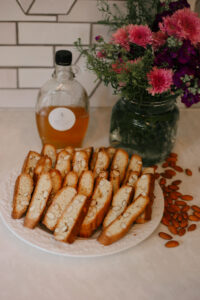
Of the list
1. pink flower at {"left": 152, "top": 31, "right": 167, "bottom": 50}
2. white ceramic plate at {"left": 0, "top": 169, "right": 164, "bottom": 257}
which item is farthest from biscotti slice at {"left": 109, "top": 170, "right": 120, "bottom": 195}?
pink flower at {"left": 152, "top": 31, "right": 167, "bottom": 50}

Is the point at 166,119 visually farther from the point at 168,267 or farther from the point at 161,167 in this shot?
the point at 168,267

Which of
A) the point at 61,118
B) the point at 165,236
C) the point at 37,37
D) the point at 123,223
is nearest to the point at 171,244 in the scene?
the point at 165,236

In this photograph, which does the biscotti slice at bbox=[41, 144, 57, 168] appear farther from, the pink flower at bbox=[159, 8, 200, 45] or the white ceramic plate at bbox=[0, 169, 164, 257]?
the pink flower at bbox=[159, 8, 200, 45]

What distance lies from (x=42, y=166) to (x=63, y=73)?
0.94 feet

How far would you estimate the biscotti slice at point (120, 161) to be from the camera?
1.05 metres

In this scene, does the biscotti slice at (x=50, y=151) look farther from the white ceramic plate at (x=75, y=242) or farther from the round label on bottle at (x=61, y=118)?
the white ceramic plate at (x=75, y=242)

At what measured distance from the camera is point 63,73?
1089mm

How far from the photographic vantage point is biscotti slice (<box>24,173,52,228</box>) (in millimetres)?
869

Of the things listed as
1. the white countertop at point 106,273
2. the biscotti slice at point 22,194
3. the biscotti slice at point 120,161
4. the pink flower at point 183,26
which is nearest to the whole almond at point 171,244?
the white countertop at point 106,273

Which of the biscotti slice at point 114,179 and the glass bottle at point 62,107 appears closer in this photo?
the biscotti slice at point 114,179

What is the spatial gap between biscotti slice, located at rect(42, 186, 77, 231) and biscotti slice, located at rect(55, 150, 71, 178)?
12cm

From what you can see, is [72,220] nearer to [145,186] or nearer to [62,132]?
[145,186]

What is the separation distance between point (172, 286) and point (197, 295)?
5 centimetres

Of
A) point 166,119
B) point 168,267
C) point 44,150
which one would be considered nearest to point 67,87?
point 44,150
